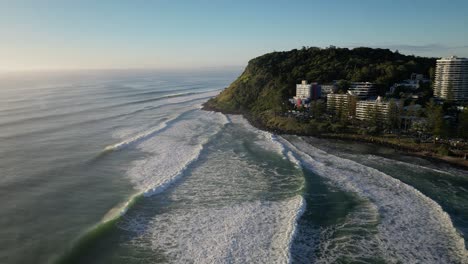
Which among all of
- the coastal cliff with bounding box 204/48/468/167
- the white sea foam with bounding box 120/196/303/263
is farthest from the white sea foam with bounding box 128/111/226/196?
the coastal cliff with bounding box 204/48/468/167

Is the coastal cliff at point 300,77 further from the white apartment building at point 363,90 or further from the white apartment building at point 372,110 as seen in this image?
the white apartment building at point 372,110

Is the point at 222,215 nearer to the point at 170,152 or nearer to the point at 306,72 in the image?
the point at 170,152

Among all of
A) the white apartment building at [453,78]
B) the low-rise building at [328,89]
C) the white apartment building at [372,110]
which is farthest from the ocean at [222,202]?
the white apartment building at [453,78]

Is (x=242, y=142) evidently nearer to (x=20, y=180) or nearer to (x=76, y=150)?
(x=76, y=150)

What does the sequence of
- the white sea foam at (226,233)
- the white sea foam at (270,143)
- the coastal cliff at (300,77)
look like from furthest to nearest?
1. the coastal cliff at (300,77)
2. the white sea foam at (270,143)
3. the white sea foam at (226,233)

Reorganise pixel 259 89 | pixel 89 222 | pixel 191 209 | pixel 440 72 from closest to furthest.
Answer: pixel 89 222, pixel 191 209, pixel 440 72, pixel 259 89

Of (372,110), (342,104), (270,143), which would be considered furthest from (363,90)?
(270,143)

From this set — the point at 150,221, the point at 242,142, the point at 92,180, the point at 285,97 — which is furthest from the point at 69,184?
the point at 285,97
